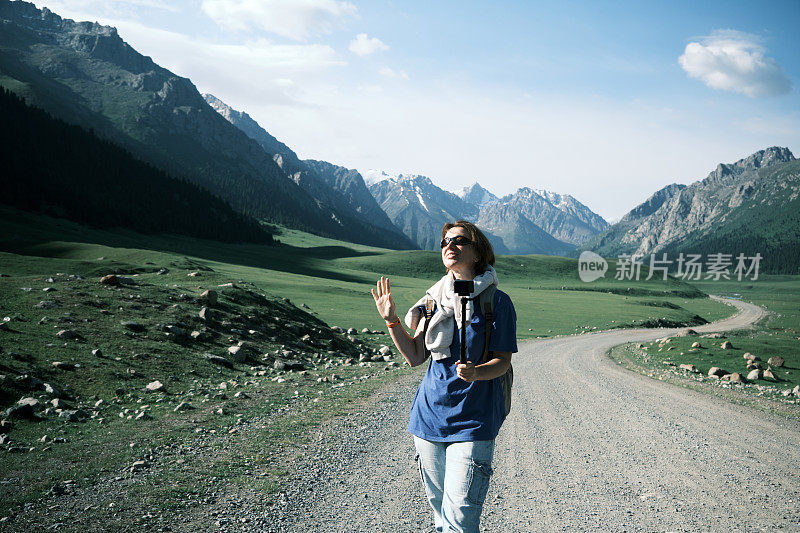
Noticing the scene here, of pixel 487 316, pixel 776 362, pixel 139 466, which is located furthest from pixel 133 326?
pixel 776 362

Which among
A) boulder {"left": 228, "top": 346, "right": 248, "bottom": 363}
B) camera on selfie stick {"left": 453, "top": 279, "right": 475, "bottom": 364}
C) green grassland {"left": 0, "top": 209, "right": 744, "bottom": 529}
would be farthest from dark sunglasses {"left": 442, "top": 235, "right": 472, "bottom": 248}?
boulder {"left": 228, "top": 346, "right": 248, "bottom": 363}

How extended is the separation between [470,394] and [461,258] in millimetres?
1375

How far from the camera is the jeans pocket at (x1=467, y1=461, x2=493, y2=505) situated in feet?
14.0

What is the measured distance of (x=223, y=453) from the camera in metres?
9.52

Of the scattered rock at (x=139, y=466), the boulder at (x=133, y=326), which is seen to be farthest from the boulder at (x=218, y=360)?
the scattered rock at (x=139, y=466)

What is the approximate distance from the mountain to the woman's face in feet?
421

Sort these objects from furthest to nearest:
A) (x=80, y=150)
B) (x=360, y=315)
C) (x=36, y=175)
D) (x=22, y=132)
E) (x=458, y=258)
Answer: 1. (x=80, y=150)
2. (x=22, y=132)
3. (x=36, y=175)
4. (x=360, y=315)
5. (x=458, y=258)

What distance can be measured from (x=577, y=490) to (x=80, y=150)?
178574mm

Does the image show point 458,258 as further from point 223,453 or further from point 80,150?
point 80,150

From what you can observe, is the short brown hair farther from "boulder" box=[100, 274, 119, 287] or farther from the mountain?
the mountain

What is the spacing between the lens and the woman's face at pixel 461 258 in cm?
462

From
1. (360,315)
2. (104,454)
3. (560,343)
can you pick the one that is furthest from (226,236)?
(104,454)

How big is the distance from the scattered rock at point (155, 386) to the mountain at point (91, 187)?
380ft

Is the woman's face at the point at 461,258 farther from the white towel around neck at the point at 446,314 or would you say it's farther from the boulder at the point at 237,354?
the boulder at the point at 237,354
